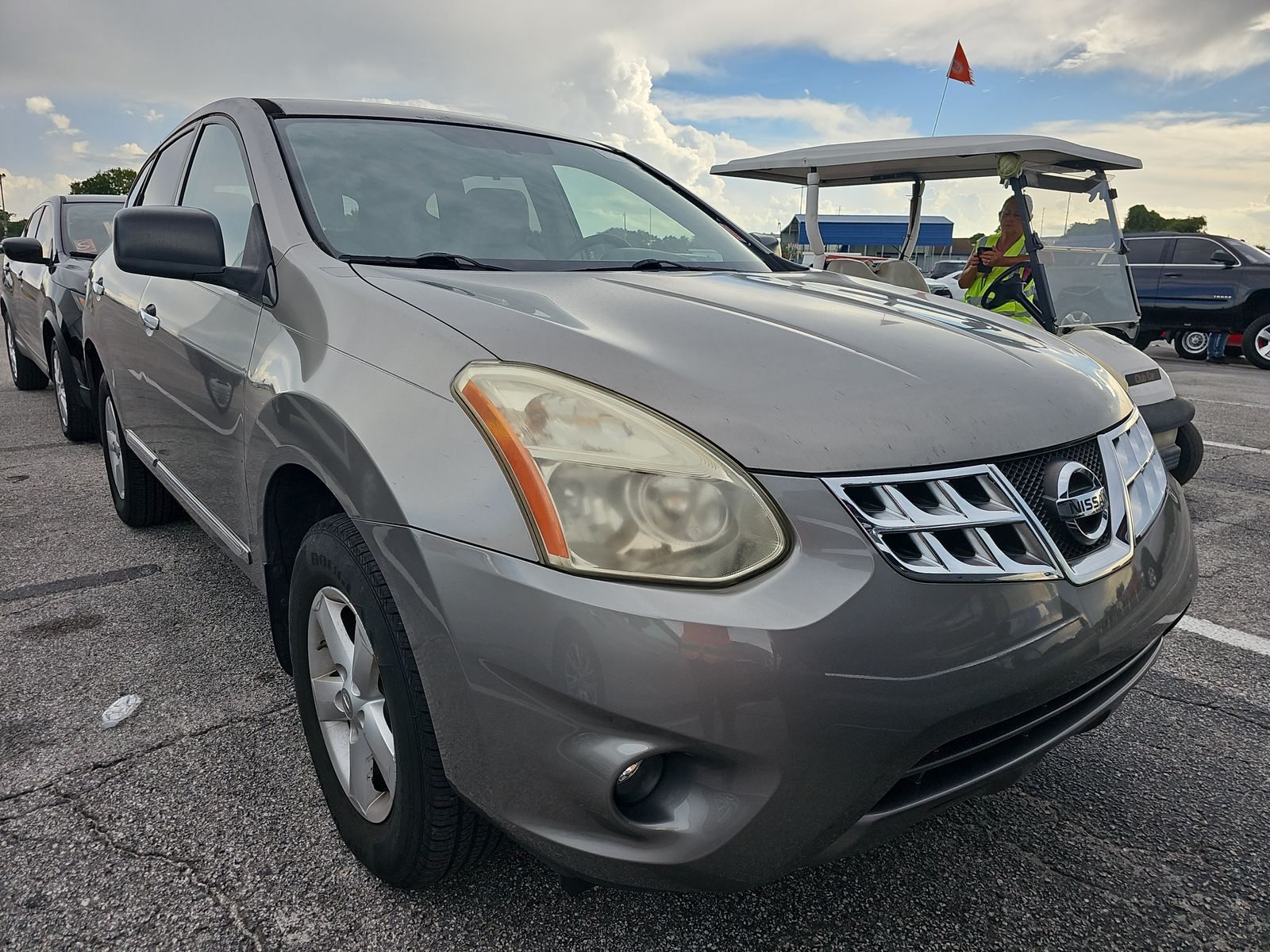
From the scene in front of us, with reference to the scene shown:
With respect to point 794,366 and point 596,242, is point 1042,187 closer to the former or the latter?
point 596,242

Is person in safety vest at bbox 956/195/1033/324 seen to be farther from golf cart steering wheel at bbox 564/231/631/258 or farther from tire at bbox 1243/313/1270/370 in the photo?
tire at bbox 1243/313/1270/370

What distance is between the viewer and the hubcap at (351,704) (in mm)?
1602

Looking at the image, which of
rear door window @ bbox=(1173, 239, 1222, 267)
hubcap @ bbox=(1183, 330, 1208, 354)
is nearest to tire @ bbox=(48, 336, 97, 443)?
rear door window @ bbox=(1173, 239, 1222, 267)

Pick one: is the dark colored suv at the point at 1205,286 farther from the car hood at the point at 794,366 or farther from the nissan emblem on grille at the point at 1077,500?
the nissan emblem on grille at the point at 1077,500

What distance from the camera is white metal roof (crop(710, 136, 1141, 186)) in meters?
5.44

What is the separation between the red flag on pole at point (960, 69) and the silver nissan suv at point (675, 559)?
6.90 meters

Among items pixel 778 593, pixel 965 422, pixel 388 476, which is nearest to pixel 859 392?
pixel 965 422

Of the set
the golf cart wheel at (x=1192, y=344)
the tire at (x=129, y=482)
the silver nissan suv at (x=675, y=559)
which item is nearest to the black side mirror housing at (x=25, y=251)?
the tire at (x=129, y=482)

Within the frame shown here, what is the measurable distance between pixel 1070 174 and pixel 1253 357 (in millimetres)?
8142

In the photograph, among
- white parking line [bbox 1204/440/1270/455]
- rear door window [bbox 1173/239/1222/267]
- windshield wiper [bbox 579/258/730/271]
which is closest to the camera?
windshield wiper [bbox 579/258/730/271]

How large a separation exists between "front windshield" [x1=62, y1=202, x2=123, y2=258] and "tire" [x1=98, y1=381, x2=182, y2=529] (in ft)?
6.85

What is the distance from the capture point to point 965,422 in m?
1.44

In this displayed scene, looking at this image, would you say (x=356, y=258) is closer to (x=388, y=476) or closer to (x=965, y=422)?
(x=388, y=476)

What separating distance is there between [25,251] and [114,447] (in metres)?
2.70
